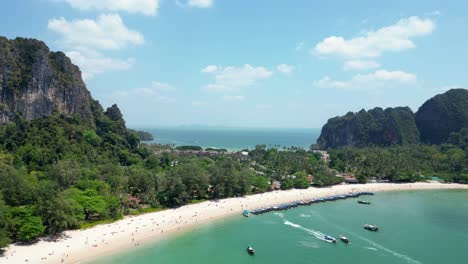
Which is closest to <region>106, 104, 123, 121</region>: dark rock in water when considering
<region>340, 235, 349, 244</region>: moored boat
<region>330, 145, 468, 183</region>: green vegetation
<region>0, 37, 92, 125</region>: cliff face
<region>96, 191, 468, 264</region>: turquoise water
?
<region>0, 37, 92, 125</region>: cliff face

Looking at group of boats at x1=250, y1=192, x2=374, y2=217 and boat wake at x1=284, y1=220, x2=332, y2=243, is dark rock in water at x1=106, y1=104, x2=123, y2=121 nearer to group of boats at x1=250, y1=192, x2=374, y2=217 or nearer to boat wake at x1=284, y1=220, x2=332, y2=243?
group of boats at x1=250, y1=192, x2=374, y2=217

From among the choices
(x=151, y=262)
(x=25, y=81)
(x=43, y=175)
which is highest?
(x=25, y=81)

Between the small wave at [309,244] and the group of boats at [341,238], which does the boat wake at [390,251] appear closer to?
the group of boats at [341,238]

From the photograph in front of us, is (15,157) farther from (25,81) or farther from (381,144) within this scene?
(381,144)

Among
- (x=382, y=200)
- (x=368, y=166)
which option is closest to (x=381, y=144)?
(x=368, y=166)

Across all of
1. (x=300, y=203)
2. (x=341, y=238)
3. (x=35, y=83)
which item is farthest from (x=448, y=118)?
(x=35, y=83)
